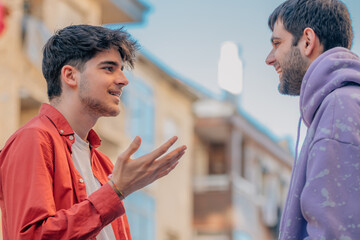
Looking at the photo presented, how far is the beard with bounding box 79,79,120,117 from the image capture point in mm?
3443

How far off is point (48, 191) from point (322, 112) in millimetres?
1099

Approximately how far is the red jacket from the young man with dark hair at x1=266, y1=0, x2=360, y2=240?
0.72 m

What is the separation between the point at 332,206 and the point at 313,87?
1.57 ft

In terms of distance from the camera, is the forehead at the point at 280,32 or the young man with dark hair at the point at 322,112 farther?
the forehead at the point at 280,32

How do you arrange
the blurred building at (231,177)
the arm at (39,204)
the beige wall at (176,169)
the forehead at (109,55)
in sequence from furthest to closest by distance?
the blurred building at (231,177), the beige wall at (176,169), the forehead at (109,55), the arm at (39,204)

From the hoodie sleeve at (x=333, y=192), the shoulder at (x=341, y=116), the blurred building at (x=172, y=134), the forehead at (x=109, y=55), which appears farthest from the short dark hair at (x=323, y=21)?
the blurred building at (x=172, y=134)

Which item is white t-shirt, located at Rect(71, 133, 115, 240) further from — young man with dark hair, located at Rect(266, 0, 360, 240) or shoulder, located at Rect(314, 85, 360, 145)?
shoulder, located at Rect(314, 85, 360, 145)

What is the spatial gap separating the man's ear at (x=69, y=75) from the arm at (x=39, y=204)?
0.34 meters

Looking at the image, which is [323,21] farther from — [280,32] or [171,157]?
[171,157]

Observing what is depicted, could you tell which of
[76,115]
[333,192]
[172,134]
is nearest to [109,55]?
[76,115]

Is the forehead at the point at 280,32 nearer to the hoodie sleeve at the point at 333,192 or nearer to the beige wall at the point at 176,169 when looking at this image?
the hoodie sleeve at the point at 333,192

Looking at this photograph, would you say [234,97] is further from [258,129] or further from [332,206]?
[332,206]

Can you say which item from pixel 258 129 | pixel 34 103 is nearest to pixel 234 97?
pixel 258 129

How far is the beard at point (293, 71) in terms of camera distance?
3.11m
